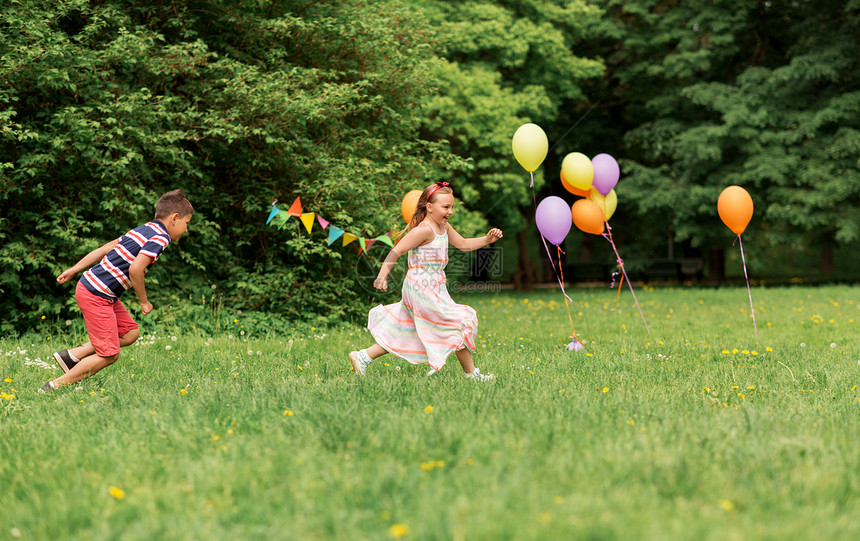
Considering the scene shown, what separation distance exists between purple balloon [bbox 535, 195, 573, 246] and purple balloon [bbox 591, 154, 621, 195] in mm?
793

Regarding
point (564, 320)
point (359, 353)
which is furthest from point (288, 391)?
point (564, 320)

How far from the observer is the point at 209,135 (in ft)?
32.0

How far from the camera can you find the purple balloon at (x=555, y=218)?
304 inches

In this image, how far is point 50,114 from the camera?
855cm

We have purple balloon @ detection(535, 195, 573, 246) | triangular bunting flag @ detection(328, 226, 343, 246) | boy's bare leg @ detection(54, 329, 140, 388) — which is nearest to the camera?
boy's bare leg @ detection(54, 329, 140, 388)

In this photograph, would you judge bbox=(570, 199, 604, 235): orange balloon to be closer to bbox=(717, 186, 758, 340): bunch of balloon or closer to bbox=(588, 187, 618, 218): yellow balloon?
bbox=(588, 187, 618, 218): yellow balloon

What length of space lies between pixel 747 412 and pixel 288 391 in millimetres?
3115

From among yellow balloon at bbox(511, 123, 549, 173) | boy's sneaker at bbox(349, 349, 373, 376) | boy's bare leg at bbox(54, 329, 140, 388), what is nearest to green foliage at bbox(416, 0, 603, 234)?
yellow balloon at bbox(511, 123, 549, 173)

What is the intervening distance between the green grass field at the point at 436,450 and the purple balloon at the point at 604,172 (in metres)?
2.64

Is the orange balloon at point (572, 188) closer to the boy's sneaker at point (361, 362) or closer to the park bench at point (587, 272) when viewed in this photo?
the boy's sneaker at point (361, 362)

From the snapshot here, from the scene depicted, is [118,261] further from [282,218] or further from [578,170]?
[578,170]

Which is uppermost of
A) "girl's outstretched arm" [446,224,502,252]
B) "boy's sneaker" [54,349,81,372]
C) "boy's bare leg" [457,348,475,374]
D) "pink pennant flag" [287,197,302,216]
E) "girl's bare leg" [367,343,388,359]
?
"pink pennant flag" [287,197,302,216]

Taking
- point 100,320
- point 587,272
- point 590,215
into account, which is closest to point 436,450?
point 100,320

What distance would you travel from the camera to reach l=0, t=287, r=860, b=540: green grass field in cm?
275
